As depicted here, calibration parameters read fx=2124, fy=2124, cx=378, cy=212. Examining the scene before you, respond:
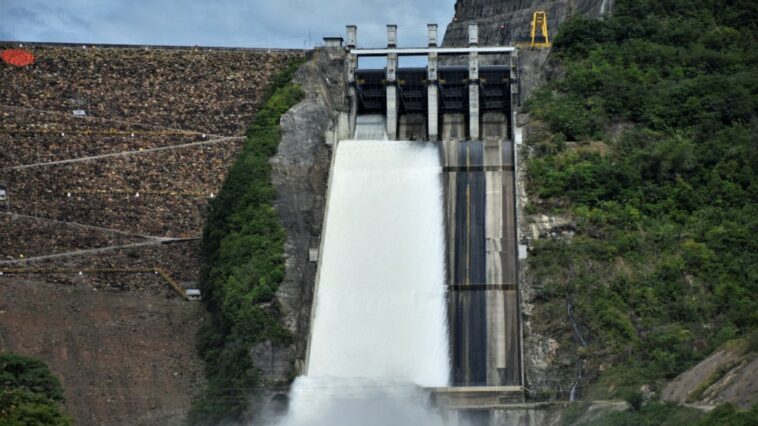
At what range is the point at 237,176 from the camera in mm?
103562

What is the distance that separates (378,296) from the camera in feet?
325

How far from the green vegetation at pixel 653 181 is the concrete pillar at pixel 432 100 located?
559 centimetres

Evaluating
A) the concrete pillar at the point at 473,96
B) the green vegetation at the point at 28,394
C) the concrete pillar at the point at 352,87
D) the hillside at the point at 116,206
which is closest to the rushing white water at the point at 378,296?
the concrete pillar at the point at 352,87

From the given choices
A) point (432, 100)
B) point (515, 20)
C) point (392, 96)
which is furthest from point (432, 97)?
point (515, 20)

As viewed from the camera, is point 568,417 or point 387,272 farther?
point 387,272

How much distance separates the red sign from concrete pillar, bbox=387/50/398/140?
18868 millimetres

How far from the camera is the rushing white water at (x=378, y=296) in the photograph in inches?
3620

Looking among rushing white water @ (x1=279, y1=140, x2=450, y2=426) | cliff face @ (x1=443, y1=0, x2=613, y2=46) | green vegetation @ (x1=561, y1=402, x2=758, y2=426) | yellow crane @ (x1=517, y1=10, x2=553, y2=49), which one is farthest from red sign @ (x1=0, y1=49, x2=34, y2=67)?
green vegetation @ (x1=561, y1=402, x2=758, y2=426)

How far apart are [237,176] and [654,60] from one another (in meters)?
23.9

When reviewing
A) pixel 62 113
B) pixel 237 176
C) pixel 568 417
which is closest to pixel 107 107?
pixel 62 113

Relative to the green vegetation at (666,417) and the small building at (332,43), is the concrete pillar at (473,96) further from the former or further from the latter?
the green vegetation at (666,417)

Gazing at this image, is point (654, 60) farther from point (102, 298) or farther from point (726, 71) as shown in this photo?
point (102, 298)

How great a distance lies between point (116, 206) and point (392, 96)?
17.8 metres

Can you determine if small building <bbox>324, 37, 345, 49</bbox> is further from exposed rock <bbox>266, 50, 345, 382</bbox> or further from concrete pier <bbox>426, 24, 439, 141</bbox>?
concrete pier <bbox>426, 24, 439, 141</bbox>
